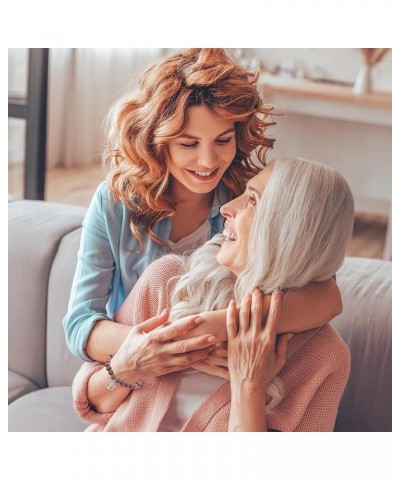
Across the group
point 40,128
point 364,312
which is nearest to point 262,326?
Result: point 364,312

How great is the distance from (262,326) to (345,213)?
0.58 feet

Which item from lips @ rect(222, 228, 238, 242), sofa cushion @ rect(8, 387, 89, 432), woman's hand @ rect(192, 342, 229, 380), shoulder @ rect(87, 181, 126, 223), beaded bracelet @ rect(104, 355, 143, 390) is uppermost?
shoulder @ rect(87, 181, 126, 223)

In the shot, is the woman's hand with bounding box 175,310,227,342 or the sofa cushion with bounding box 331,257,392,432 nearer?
the woman's hand with bounding box 175,310,227,342

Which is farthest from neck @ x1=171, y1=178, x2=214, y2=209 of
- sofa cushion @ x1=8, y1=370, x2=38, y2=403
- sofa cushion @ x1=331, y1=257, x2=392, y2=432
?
sofa cushion @ x1=8, y1=370, x2=38, y2=403

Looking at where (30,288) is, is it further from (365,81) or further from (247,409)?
(365,81)

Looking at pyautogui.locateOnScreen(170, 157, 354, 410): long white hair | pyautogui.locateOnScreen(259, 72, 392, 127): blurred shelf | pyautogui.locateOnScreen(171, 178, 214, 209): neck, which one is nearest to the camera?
pyautogui.locateOnScreen(170, 157, 354, 410): long white hair

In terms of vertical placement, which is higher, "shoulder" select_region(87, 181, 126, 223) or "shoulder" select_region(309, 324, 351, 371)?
"shoulder" select_region(87, 181, 126, 223)

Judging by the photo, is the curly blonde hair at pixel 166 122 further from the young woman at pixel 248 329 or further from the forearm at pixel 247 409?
the forearm at pixel 247 409

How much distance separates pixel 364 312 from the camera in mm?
1283

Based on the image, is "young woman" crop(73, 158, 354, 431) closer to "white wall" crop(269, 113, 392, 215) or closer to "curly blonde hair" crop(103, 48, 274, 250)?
"curly blonde hair" crop(103, 48, 274, 250)

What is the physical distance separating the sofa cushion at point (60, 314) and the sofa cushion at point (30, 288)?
0.06 feet

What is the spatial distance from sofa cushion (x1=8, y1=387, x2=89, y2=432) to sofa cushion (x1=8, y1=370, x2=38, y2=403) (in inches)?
1.3

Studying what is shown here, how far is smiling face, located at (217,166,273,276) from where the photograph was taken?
89cm
